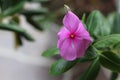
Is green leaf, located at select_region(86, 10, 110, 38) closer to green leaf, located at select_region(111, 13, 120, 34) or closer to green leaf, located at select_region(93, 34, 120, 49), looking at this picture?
green leaf, located at select_region(93, 34, 120, 49)

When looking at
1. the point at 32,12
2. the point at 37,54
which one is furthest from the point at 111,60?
the point at 37,54

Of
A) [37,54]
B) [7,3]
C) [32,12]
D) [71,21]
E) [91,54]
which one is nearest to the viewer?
[71,21]

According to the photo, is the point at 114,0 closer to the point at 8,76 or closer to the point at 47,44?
the point at 47,44

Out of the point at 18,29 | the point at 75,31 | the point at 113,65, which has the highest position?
the point at 18,29

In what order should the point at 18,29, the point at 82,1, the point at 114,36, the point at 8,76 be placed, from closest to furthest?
the point at 114,36 → the point at 18,29 → the point at 8,76 → the point at 82,1

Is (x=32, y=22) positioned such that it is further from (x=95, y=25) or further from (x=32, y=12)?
(x=95, y=25)

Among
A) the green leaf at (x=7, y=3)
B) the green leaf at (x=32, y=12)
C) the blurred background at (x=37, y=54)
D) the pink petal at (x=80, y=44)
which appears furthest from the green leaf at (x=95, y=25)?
the blurred background at (x=37, y=54)

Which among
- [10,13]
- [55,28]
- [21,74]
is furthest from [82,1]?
[10,13]

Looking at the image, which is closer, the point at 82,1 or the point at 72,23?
the point at 72,23
